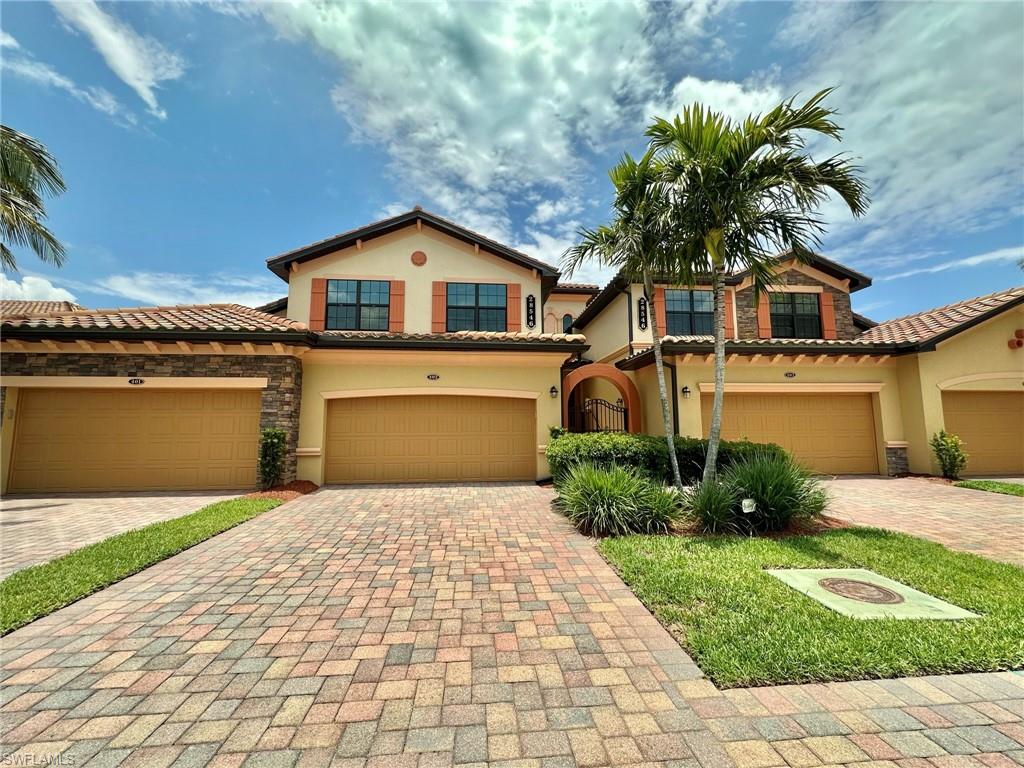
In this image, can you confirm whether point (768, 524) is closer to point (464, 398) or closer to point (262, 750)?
point (262, 750)

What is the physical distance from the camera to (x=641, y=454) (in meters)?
9.16

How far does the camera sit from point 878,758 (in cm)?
214

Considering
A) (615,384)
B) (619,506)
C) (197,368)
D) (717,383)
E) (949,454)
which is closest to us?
(619,506)

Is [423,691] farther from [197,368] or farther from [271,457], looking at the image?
[197,368]

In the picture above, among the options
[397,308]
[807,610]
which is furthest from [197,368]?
[807,610]

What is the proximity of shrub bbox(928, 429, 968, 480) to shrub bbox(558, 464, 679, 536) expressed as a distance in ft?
33.5

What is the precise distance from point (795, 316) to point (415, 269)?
14361mm

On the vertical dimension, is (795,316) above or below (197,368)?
above

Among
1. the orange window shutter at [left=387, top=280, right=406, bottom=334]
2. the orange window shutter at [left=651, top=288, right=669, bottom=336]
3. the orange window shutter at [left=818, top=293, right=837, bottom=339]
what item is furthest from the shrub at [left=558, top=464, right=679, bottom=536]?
the orange window shutter at [left=818, top=293, right=837, bottom=339]

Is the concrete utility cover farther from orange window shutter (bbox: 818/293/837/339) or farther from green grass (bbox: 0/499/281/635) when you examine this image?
orange window shutter (bbox: 818/293/837/339)

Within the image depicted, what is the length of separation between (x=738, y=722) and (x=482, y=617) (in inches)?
84.0

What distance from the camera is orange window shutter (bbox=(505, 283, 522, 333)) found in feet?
42.4

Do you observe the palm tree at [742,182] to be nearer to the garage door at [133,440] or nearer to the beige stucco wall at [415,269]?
the beige stucco wall at [415,269]

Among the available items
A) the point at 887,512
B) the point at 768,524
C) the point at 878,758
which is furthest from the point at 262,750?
the point at 887,512
